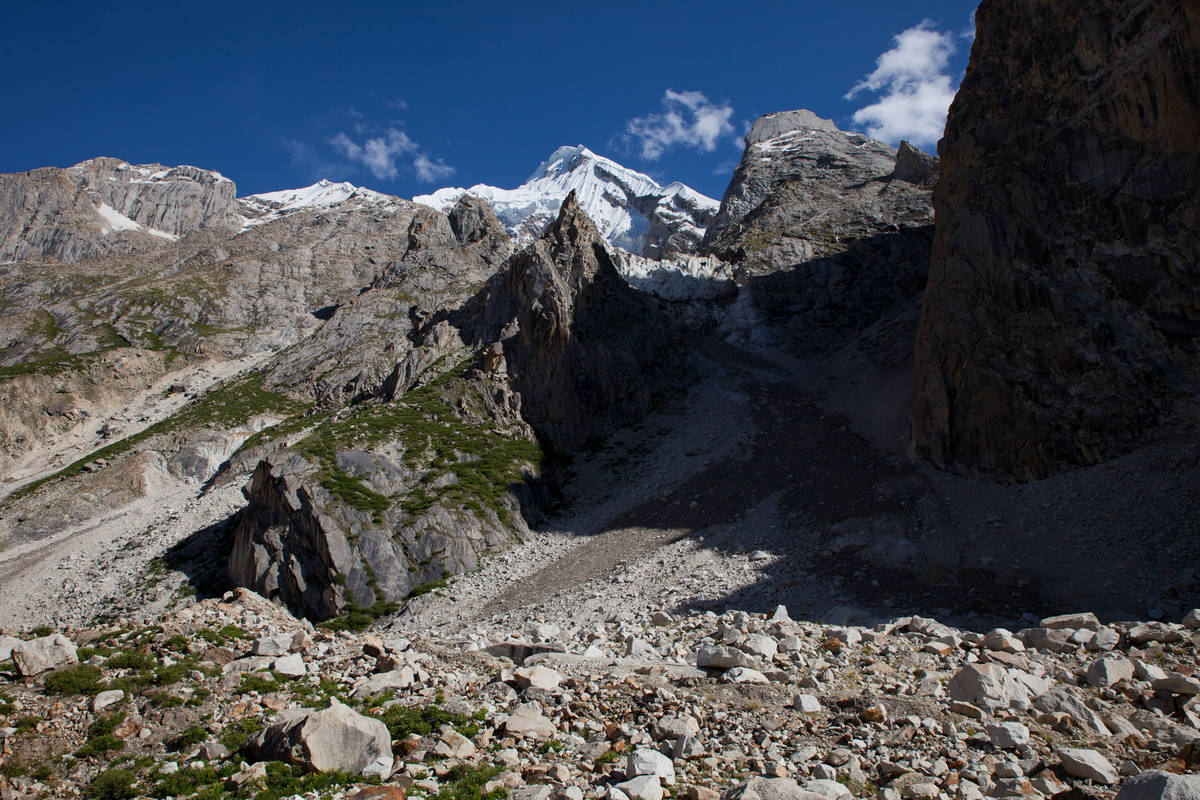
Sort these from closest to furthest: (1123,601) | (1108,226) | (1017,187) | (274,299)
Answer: (1123,601) < (1108,226) < (1017,187) < (274,299)

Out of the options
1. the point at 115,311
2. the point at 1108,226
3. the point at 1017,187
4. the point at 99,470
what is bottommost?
the point at 99,470

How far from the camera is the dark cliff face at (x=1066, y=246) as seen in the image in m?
30.5

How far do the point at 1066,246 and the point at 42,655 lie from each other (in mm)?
45024

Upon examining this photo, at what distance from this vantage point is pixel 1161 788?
664 centimetres

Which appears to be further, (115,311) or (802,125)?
(802,125)

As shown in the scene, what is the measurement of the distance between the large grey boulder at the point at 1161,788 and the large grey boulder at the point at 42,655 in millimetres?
15526

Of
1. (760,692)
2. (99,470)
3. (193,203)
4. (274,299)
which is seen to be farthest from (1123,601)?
(193,203)

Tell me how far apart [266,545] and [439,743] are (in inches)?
1173

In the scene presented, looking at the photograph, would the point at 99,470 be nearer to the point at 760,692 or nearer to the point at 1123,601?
the point at 760,692

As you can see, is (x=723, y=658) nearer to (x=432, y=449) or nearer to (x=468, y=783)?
(x=468, y=783)

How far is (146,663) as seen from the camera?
11.1m

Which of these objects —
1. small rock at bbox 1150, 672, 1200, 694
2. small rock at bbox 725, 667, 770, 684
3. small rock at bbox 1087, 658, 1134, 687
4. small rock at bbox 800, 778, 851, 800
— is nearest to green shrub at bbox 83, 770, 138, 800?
small rock at bbox 800, 778, 851, 800

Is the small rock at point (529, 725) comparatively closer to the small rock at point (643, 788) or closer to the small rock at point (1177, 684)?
the small rock at point (643, 788)

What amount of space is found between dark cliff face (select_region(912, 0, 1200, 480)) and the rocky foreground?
889 inches
